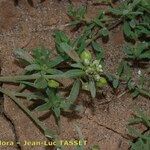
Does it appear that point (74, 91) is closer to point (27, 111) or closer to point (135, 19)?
point (27, 111)

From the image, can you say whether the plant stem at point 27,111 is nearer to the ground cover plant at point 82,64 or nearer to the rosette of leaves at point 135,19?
the ground cover plant at point 82,64

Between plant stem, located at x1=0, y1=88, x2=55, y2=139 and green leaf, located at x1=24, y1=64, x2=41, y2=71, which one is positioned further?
plant stem, located at x1=0, y1=88, x2=55, y2=139

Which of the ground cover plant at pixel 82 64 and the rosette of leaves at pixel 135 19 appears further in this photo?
the rosette of leaves at pixel 135 19

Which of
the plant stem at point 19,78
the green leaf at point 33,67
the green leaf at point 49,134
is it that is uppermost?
the green leaf at point 33,67

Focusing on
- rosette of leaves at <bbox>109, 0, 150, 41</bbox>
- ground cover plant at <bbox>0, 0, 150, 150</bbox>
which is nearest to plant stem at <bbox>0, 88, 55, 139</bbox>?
ground cover plant at <bbox>0, 0, 150, 150</bbox>

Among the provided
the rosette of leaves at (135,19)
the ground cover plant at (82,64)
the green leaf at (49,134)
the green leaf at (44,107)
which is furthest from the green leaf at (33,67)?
the rosette of leaves at (135,19)

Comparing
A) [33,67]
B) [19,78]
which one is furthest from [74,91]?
[19,78]

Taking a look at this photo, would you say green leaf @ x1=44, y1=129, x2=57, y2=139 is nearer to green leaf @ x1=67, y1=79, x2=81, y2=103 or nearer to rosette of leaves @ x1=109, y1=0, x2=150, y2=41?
green leaf @ x1=67, y1=79, x2=81, y2=103

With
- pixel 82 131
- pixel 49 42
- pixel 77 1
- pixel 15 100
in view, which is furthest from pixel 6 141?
pixel 77 1
